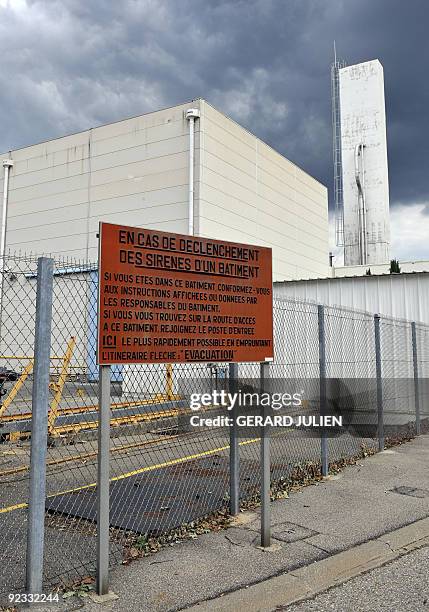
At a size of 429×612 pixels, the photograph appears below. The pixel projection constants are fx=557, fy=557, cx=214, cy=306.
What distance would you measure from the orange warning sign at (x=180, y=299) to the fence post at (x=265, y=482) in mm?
340

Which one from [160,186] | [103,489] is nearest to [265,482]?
[103,489]

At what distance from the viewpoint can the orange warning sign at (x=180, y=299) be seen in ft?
13.6

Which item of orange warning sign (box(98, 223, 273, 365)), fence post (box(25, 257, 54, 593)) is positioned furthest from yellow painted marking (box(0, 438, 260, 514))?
orange warning sign (box(98, 223, 273, 365))

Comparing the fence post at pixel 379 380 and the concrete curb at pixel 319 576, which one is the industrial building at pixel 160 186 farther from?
the concrete curb at pixel 319 576

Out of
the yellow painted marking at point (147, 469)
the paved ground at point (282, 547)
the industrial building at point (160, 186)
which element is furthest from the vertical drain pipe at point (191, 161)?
the paved ground at point (282, 547)

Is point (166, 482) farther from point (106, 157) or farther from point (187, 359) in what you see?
point (106, 157)

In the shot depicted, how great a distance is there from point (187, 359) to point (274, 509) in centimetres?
241

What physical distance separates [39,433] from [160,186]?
17.2 metres

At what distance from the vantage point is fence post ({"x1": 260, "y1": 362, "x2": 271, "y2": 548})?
16.1 feet

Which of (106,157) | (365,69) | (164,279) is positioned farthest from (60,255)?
(365,69)

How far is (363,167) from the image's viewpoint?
4138 centimetres

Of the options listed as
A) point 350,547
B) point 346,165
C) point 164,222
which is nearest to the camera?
point 350,547

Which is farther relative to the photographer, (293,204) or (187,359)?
(293,204)

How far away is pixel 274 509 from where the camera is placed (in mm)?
6043
